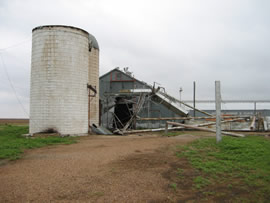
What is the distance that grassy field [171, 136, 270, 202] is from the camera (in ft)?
14.5

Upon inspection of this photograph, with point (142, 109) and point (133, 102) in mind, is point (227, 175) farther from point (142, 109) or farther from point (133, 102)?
point (142, 109)

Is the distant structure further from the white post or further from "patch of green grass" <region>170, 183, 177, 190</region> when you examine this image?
"patch of green grass" <region>170, 183, 177, 190</region>

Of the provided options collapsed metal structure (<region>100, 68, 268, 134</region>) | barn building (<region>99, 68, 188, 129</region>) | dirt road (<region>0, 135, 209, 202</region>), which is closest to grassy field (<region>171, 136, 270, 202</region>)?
dirt road (<region>0, 135, 209, 202</region>)

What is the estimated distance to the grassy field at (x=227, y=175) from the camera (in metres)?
4.42

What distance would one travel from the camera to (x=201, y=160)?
7012 mm

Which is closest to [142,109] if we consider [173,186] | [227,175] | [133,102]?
[133,102]

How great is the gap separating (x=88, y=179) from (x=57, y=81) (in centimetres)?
1154

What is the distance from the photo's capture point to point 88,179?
17.7ft

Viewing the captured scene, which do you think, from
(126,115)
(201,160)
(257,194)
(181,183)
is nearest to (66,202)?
(181,183)

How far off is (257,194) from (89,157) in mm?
5391

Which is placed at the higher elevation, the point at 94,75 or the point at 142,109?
the point at 94,75

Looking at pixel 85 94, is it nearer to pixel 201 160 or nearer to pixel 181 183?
pixel 201 160

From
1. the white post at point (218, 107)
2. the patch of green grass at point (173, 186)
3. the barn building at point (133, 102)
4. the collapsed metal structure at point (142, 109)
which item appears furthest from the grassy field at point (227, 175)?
the barn building at point (133, 102)

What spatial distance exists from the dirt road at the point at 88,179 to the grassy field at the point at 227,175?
538 millimetres
